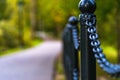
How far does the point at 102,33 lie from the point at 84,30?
55.9 ft

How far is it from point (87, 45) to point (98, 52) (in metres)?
0.24

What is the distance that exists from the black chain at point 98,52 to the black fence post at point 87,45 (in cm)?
4

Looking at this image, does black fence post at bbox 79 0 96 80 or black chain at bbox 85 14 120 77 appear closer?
black chain at bbox 85 14 120 77

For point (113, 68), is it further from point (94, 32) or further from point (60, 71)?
point (60, 71)

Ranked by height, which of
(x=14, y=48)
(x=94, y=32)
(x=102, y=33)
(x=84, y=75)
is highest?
(x=94, y=32)

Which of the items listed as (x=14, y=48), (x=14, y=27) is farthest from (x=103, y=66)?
(x=14, y=27)

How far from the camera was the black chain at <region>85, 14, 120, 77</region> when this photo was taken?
3.73m

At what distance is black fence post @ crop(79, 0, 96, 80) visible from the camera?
13.4 ft

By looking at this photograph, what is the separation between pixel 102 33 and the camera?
2116cm

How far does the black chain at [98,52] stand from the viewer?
12.2 feet

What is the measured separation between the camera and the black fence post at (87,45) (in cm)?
410

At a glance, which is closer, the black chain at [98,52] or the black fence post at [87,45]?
the black chain at [98,52]

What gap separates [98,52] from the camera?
12.9ft

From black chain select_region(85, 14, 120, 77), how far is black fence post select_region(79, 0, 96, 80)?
0.13ft
